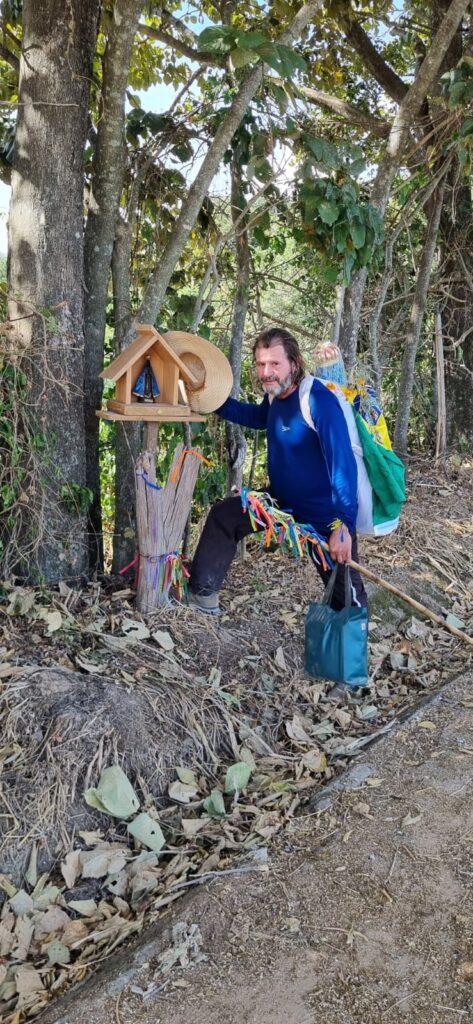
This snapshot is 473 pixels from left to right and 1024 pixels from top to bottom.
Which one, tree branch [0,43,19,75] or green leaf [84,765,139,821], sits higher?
tree branch [0,43,19,75]

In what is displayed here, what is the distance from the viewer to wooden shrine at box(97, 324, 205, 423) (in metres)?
3.66

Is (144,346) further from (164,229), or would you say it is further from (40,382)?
(164,229)

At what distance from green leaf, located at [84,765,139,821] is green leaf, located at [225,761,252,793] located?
42 cm

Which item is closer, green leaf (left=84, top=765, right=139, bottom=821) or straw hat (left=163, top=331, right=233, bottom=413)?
green leaf (left=84, top=765, right=139, bottom=821)

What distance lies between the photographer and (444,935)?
232 centimetres

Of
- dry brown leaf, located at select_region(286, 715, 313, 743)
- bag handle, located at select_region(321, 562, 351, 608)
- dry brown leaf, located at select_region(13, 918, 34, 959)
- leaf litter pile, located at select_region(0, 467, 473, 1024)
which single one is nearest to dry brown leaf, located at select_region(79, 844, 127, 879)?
leaf litter pile, located at select_region(0, 467, 473, 1024)

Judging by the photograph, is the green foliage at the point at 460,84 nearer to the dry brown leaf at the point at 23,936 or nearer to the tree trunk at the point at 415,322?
the tree trunk at the point at 415,322

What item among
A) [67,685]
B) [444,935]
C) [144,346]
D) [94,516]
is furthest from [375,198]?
[444,935]

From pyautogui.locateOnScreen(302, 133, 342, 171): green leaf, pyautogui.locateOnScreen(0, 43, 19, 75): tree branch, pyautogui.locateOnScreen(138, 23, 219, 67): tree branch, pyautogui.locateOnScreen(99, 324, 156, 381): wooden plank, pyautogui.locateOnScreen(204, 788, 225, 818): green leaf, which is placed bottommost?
pyautogui.locateOnScreen(204, 788, 225, 818): green leaf

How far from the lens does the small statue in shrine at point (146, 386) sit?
3.86 m

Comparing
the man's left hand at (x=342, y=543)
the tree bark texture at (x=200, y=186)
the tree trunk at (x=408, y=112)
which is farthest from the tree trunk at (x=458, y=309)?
the man's left hand at (x=342, y=543)

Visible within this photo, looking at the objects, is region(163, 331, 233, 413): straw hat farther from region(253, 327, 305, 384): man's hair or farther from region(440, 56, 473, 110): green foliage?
region(440, 56, 473, 110): green foliage

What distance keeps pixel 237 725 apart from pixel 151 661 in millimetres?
510

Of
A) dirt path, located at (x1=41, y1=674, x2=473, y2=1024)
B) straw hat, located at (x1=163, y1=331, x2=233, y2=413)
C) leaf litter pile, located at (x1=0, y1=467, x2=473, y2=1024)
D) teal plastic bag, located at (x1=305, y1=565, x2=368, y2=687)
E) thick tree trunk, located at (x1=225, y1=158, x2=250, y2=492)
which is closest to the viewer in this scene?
dirt path, located at (x1=41, y1=674, x2=473, y2=1024)
